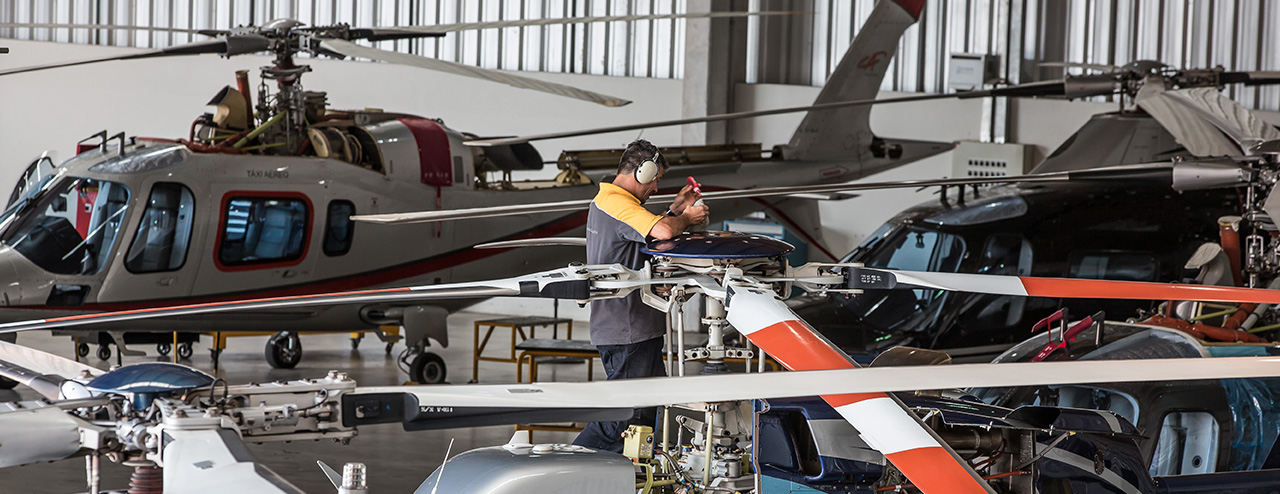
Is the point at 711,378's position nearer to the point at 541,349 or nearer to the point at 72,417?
the point at 72,417

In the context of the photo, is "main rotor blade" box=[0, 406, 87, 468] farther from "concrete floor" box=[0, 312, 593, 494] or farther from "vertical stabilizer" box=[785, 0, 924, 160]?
"vertical stabilizer" box=[785, 0, 924, 160]

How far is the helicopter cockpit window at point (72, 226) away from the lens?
8.15m

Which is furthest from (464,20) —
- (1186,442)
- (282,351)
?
(1186,442)

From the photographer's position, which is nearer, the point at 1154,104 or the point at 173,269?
the point at 1154,104

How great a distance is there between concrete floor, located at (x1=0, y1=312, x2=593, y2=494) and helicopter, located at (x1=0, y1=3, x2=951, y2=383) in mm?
944

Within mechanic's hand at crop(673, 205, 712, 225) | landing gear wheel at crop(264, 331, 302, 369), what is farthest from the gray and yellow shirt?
landing gear wheel at crop(264, 331, 302, 369)

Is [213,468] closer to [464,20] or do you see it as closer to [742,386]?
[742,386]

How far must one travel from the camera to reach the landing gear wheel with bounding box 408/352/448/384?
9242mm

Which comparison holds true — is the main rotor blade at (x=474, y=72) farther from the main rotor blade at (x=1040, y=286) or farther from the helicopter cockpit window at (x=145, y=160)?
the main rotor blade at (x=1040, y=286)

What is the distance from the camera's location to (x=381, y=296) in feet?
10.1

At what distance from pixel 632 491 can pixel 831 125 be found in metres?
8.27

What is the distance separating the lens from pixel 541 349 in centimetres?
851

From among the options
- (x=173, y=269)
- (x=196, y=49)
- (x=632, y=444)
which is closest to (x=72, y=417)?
(x=632, y=444)

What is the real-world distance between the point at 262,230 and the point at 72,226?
1229mm
